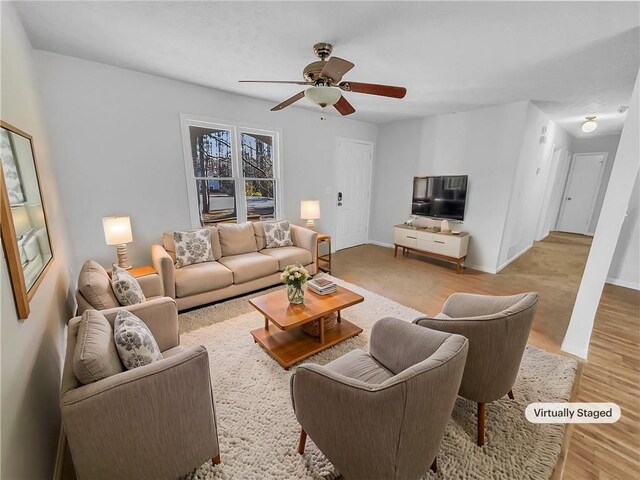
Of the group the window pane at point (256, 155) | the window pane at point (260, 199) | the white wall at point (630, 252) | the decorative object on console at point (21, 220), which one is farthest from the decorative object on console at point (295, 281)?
the white wall at point (630, 252)

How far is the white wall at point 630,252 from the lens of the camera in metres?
3.73

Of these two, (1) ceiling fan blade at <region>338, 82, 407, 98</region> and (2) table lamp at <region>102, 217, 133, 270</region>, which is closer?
(1) ceiling fan blade at <region>338, 82, 407, 98</region>

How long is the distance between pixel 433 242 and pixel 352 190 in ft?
6.25

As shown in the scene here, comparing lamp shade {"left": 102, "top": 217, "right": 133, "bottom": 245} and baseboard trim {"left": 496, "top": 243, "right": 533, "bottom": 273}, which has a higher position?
lamp shade {"left": 102, "top": 217, "right": 133, "bottom": 245}

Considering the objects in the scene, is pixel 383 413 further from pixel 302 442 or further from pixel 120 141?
pixel 120 141

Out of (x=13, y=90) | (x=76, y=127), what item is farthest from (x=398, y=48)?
(x=76, y=127)

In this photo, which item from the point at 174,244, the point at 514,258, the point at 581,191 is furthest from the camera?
the point at 581,191

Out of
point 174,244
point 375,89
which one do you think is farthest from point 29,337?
point 375,89

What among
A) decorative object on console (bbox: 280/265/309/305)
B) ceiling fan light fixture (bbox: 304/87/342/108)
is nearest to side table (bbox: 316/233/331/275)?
decorative object on console (bbox: 280/265/309/305)

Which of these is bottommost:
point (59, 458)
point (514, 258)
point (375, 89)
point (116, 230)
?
point (59, 458)

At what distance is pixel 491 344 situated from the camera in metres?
1.38

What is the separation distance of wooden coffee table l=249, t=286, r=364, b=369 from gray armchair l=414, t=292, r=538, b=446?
884 mm

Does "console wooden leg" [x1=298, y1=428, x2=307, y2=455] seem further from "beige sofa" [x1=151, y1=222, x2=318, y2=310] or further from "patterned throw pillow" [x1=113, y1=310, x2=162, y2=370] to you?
"beige sofa" [x1=151, y1=222, x2=318, y2=310]

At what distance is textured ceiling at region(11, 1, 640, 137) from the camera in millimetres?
1730
